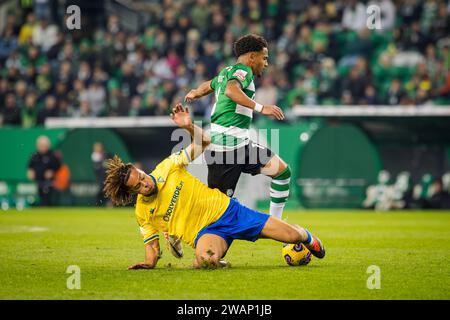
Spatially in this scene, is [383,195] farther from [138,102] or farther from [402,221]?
[138,102]

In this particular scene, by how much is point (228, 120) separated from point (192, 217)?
55.8 inches

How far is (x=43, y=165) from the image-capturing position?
20656mm

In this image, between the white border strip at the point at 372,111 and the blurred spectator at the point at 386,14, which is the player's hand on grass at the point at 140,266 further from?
the blurred spectator at the point at 386,14

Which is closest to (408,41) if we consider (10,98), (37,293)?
A: (10,98)

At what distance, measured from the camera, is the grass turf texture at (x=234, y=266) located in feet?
22.6

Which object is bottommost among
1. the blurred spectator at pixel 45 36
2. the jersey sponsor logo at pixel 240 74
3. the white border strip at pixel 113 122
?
the white border strip at pixel 113 122

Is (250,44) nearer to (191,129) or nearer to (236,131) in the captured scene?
(236,131)

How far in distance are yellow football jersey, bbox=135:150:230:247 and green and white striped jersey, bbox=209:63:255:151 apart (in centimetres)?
91

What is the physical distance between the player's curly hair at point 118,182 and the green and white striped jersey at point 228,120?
1418 millimetres

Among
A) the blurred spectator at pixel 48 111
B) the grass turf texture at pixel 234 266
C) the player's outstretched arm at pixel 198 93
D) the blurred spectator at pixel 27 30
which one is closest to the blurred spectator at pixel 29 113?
the blurred spectator at pixel 48 111

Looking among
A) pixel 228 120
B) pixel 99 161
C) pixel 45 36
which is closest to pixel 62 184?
pixel 99 161

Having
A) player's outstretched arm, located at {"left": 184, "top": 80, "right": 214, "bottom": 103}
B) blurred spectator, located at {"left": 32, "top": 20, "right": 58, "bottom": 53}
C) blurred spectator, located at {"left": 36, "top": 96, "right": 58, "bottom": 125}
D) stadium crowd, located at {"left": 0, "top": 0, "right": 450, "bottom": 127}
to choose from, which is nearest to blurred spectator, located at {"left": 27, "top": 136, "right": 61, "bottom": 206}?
blurred spectator, located at {"left": 36, "top": 96, "right": 58, "bottom": 125}

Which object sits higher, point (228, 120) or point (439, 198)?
point (228, 120)
